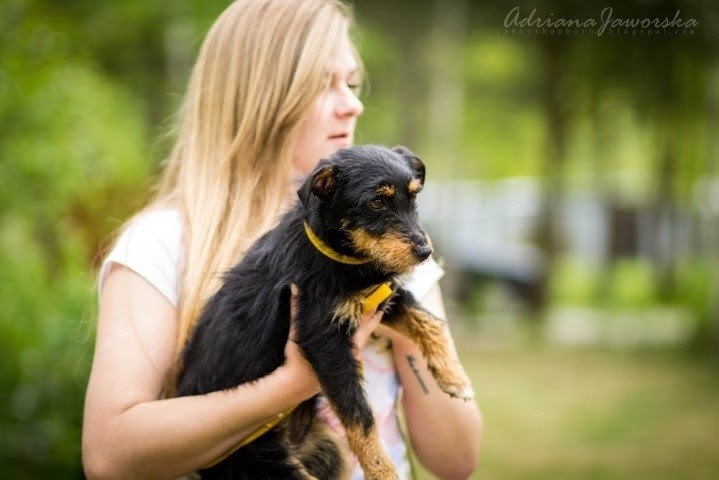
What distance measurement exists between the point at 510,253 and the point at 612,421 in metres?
14.7

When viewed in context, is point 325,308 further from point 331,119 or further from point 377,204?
point 331,119

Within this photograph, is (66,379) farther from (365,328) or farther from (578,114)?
(578,114)

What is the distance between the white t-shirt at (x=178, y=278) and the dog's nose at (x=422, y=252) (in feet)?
1.19

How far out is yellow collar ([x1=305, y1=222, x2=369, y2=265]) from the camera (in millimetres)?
2510

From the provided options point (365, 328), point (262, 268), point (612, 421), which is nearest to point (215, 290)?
point (262, 268)

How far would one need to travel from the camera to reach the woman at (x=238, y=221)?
2562 millimetres

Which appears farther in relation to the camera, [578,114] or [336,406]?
[578,114]

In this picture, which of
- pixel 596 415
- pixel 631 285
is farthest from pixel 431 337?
pixel 631 285

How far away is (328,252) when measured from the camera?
2.51 m

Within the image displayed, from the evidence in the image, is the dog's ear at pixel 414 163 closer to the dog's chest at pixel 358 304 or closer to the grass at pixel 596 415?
the dog's chest at pixel 358 304

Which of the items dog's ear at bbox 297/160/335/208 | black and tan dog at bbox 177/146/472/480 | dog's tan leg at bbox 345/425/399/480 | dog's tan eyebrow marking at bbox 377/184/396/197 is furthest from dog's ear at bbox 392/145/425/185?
dog's tan leg at bbox 345/425/399/480

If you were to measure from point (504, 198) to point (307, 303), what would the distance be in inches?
1319

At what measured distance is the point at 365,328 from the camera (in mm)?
2570

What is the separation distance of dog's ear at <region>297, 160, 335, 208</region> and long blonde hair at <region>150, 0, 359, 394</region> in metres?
0.49
